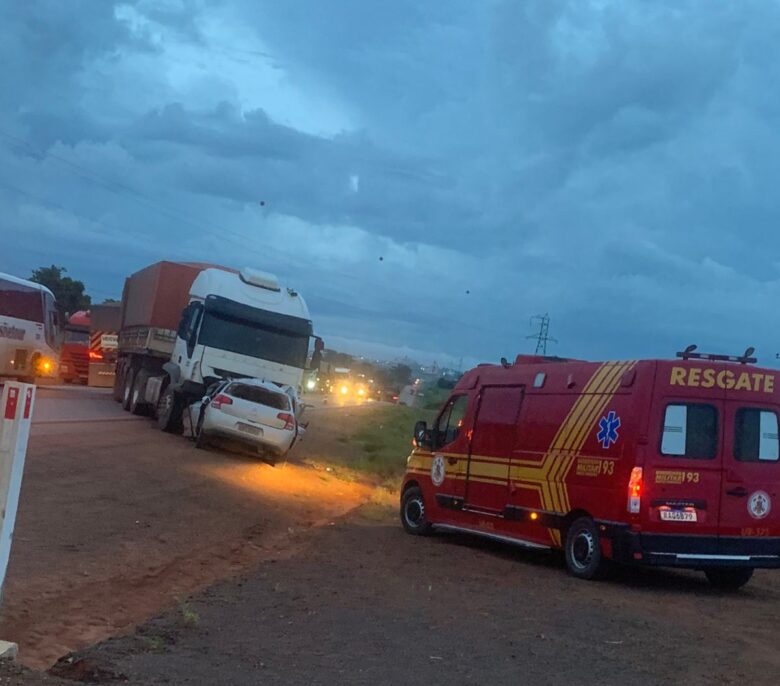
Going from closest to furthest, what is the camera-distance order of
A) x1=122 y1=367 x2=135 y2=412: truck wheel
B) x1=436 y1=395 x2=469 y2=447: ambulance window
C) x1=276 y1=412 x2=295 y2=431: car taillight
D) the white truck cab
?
1. x1=436 y1=395 x2=469 y2=447: ambulance window
2. x1=276 y1=412 x2=295 y2=431: car taillight
3. the white truck cab
4. x1=122 y1=367 x2=135 y2=412: truck wheel

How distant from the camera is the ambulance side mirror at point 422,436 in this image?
50.0 ft

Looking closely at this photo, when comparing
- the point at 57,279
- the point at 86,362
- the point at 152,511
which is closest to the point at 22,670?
the point at 152,511

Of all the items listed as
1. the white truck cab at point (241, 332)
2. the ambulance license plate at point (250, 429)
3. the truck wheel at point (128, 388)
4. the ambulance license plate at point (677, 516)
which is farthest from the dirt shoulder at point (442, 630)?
the truck wheel at point (128, 388)

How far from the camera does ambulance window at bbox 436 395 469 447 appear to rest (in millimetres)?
14656

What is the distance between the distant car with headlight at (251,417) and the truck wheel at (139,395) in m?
5.64

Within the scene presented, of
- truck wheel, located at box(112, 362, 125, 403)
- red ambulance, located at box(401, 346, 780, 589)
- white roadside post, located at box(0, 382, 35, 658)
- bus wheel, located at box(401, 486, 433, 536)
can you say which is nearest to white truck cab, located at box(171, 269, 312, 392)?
truck wheel, located at box(112, 362, 125, 403)

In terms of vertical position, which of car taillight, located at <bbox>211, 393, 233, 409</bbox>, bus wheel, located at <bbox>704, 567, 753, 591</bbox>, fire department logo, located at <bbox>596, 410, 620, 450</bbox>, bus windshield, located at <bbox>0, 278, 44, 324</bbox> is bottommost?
bus wheel, located at <bbox>704, 567, 753, 591</bbox>

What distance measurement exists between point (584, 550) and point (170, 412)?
14.9 meters

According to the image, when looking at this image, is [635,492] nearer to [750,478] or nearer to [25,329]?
[750,478]

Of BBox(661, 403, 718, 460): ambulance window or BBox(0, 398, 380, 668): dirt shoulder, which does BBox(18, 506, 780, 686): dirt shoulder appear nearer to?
BBox(0, 398, 380, 668): dirt shoulder

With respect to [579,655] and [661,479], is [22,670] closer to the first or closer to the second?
[579,655]

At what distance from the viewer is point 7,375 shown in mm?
30609

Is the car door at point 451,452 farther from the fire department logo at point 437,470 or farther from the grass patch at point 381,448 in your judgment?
the grass patch at point 381,448

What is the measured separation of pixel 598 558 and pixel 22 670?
22.0ft
